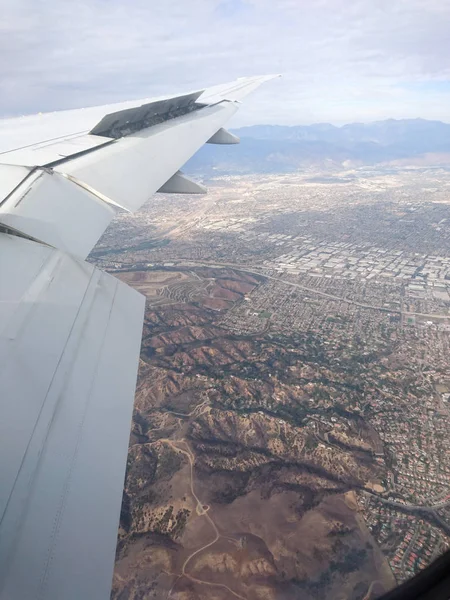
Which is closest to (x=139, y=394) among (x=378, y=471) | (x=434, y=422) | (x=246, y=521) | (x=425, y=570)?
(x=246, y=521)

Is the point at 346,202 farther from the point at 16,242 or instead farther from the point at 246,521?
the point at 16,242

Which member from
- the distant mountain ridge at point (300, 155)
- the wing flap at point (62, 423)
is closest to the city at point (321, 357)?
the wing flap at point (62, 423)

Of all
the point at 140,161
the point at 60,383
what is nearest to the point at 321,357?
the point at 140,161

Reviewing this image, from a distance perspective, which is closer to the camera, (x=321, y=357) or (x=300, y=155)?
(x=321, y=357)

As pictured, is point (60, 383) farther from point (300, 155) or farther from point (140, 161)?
point (300, 155)

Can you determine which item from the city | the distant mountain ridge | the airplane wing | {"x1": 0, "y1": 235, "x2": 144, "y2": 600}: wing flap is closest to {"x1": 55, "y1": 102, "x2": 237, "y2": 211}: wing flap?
the airplane wing

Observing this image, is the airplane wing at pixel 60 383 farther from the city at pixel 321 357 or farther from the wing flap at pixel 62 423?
the city at pixel 321 357

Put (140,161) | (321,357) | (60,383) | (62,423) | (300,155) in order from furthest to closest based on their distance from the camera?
(300,155) < (321,357) < (140,161) < (60,383) < (62,423)

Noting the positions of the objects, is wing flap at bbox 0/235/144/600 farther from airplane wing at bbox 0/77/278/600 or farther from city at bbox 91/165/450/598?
city at bbox 91/165/450/598

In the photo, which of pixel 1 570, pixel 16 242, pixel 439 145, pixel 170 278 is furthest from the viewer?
pixel 439 145
